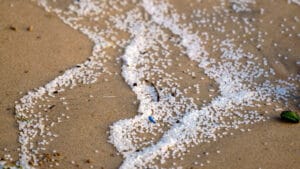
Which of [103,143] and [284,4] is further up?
[284,4]

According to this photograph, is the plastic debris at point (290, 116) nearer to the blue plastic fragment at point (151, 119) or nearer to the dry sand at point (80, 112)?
the dry sand at point (80, 112)

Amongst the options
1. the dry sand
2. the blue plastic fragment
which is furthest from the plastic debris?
the blue plastic fragment

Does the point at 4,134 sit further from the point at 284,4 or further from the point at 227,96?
the point at 284,4

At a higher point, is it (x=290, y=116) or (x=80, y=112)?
(x=290, y=116)

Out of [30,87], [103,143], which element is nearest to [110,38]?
[30,87]

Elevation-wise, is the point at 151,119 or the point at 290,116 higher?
the point at 290,116

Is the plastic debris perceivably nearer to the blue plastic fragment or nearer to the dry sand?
the dry sand

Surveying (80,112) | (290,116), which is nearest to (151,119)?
(80,112)

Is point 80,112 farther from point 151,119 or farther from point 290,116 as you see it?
point 290,116
